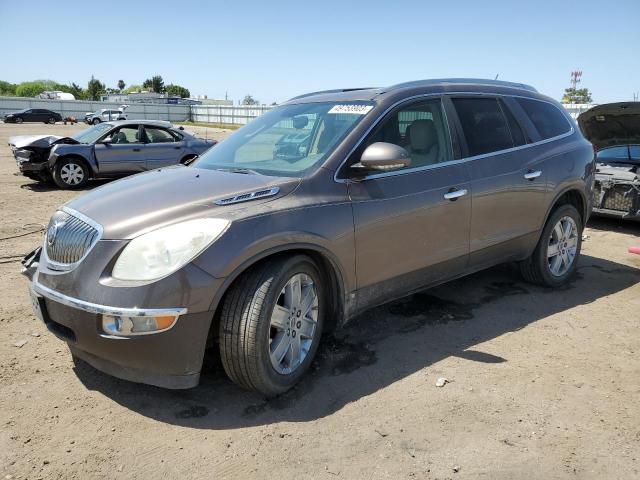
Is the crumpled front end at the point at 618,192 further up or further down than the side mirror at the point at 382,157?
further down

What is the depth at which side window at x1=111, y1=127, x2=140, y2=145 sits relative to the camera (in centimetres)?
1227

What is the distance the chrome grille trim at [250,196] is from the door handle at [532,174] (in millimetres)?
2522

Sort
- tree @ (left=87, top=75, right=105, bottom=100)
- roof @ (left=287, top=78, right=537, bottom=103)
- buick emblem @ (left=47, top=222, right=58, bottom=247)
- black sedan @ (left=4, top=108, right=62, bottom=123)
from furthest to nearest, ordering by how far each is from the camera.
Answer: tree @ (left=87, top=75, right=105, bottom=100)
black sedan @ (left=4, top=108, right=62, bottom=123)
roof @ (left=287, top=78, right=537, bottom=103)
buick emblem @ (left=47, top=222, right=58, bottom=247)

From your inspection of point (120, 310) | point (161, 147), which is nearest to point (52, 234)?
point (120, 310)

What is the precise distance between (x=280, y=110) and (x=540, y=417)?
9.74ft

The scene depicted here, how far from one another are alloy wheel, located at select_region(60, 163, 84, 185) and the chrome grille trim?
9.94 m

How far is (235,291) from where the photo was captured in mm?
2994

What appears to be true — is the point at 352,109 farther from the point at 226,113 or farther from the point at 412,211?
the point at 226,113

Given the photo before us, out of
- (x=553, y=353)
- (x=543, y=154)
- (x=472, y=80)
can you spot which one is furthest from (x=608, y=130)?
(x=553, y=353)

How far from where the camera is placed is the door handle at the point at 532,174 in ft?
15.5

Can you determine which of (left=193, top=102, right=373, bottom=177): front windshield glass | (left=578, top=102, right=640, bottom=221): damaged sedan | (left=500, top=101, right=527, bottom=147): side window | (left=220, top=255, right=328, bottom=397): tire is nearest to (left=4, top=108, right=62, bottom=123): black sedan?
(left=578, top=102, right=640, bottom=221): damaged sedan

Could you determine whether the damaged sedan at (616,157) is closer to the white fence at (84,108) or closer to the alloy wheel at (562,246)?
the alloy wheel at (562,246)

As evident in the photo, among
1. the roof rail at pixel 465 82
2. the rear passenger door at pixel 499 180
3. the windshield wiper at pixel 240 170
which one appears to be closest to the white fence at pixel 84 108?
the roof rail at pixel 465 82

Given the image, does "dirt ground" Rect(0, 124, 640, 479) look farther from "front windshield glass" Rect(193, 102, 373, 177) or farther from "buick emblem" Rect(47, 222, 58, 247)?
"front windshield glass" Rect(193, 102, 373, 177)
